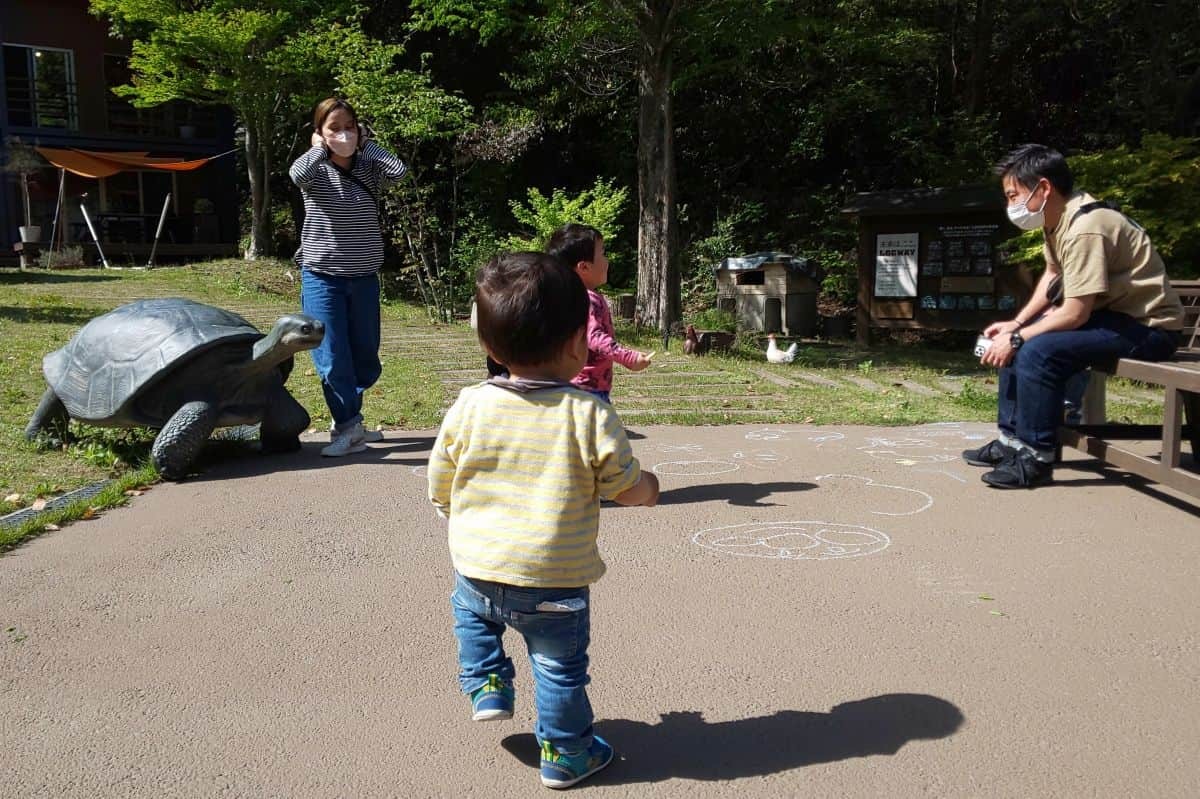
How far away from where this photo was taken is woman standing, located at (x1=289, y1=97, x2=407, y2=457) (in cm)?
575

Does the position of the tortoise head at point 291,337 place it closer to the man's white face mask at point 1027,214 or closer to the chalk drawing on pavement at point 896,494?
the chalk drawing on pavement at point 896,494

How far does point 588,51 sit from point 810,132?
763 cm

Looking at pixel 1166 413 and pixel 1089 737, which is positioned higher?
pixel 1166 413

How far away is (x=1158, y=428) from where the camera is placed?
18.0 feet

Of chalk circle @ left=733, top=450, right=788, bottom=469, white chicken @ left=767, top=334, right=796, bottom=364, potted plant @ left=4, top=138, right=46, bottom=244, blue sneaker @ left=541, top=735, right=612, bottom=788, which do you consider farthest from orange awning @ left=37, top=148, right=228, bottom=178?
blue sneaker @ left=541, top=735, right=612, bottom=788

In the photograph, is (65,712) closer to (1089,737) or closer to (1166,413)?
(1089,737)

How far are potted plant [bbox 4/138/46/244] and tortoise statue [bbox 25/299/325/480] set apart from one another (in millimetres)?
18595

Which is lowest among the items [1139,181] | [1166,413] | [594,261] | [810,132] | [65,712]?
[65,712]

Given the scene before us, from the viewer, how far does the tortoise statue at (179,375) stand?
5.44 meters

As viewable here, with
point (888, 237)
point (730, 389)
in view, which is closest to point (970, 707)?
point (730, 389)

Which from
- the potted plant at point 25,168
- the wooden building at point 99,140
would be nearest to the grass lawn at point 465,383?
the potted plant at point 25,168

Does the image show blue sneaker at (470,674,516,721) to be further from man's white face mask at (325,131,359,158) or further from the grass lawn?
man's white face mask at (325,131,359,158)

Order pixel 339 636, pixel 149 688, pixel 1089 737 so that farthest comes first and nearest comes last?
1. pixel 339 636
2. pixel 149 688
3. pixel 1089 737

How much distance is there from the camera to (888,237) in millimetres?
14602
